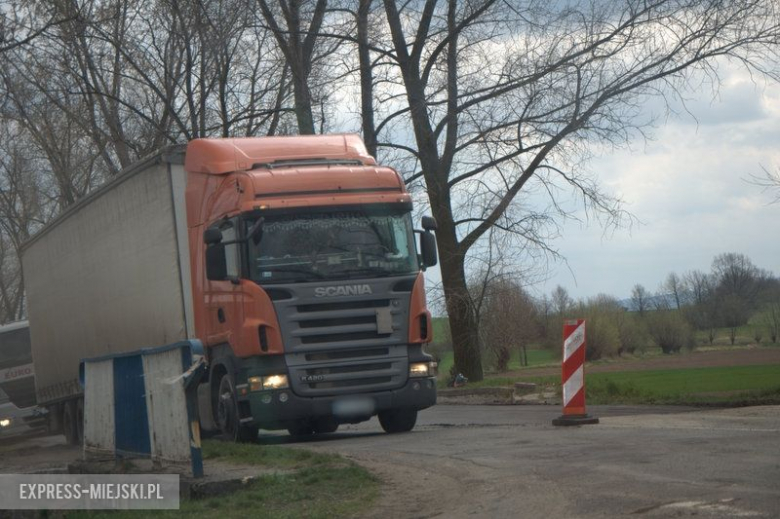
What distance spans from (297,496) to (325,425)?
661 centimetres

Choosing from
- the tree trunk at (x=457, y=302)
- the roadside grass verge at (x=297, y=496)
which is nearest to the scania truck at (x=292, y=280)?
the roadside grass verge at (x=297, y=496)

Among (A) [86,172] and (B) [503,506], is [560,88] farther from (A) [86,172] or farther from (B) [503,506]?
(A) [86,172]

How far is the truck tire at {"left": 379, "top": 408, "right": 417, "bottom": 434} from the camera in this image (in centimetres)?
1438

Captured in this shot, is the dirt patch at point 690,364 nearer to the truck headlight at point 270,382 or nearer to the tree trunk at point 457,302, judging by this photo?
the tree trunk at point 457,302

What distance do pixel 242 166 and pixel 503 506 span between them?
7.71 meters

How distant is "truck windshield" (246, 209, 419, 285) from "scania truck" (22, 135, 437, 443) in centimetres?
1

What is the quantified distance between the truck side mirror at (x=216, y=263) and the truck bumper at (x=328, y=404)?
1556 millimetres

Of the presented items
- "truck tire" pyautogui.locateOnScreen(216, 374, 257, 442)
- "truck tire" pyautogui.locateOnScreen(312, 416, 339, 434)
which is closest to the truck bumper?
"truck tire" pyautogui.locateOnScreen(216, 374, 257, 442)

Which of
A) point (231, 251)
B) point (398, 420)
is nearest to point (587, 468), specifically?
point (398, 420)

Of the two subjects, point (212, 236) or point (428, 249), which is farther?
point (428, 249)

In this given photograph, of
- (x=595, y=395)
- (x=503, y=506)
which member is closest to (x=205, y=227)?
(x=503, y=506)

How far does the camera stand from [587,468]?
8562 millimetres

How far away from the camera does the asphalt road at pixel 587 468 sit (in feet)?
22.8

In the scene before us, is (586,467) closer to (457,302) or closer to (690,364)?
(457,302)
